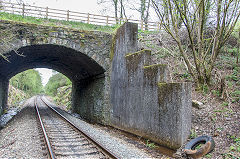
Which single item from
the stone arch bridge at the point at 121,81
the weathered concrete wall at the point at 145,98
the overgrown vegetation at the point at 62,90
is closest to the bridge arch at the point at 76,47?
the stone arch bridge at the point at 121,81

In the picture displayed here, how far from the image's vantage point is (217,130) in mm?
4883

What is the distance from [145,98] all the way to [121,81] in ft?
6.76

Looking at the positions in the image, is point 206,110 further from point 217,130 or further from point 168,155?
point 168,155

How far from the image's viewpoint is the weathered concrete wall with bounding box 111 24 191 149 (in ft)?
16.3

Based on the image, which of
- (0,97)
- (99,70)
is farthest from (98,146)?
(0,97)

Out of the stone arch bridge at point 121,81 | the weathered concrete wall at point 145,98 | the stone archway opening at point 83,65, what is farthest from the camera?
the stone archway opening at point 83,65

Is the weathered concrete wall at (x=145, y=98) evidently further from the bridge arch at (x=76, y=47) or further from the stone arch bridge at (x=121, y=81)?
the bridge arch at (x=76, y=47)

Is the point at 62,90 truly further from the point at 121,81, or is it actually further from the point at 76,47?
the point at 121,81

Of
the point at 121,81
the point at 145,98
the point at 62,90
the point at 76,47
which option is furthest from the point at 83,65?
the point at 62,90

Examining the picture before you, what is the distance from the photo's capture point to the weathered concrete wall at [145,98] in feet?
16.3

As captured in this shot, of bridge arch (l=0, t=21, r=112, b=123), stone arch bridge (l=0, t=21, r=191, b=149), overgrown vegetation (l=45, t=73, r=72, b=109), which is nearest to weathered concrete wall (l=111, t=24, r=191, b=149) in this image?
stone arch bridge (l=0, t=21, r=191, b=149)

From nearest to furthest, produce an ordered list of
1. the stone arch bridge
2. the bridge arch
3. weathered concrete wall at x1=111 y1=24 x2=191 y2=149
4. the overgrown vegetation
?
weathered concrete wall at x1=111 y1=24 x2=191 y2=149, the stone arch bridge, the bridge arch, the overgrown vegetation

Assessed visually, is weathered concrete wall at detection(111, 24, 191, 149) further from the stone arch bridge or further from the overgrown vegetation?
the overgrown vegetation

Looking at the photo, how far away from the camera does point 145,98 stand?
6.19m
